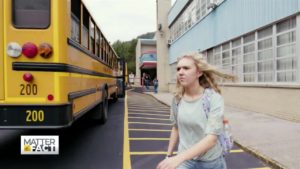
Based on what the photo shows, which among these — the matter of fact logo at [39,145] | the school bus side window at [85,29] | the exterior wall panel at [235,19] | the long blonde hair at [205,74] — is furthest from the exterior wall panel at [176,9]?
the long blonde hair at [205,74]

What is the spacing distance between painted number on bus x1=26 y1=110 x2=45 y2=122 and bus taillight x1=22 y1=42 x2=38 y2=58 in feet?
2.47

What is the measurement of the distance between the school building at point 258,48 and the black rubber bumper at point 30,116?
4053mm

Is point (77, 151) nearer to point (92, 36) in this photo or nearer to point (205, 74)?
point (92, 36)

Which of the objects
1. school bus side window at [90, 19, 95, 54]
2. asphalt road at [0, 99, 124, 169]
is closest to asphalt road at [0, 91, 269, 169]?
asphalt road at [0, 99, 124, 169]

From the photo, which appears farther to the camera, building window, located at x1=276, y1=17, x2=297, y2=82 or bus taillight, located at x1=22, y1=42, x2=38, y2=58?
building window, located at x1=276, y1=17, x2=297, y2=82

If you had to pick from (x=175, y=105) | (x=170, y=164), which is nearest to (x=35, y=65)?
(x=175, y=105)

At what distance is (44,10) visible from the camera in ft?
16.7

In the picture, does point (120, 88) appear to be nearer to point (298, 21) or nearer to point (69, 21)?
point (298, 21)

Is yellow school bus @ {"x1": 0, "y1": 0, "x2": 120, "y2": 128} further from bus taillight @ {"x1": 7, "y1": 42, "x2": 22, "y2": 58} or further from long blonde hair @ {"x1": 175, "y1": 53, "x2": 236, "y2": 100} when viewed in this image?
long blonde hair @ {"x1": 175, "y1": 53, "x2": 236, "y2": 100}

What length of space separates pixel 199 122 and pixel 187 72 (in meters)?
0.37

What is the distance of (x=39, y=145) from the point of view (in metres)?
4.57

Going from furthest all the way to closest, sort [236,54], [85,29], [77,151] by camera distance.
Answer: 1. [236,54]
2. [85,29]
3. [77,151]

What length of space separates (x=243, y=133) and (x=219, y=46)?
1054cm

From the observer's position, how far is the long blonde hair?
267 centimetres
